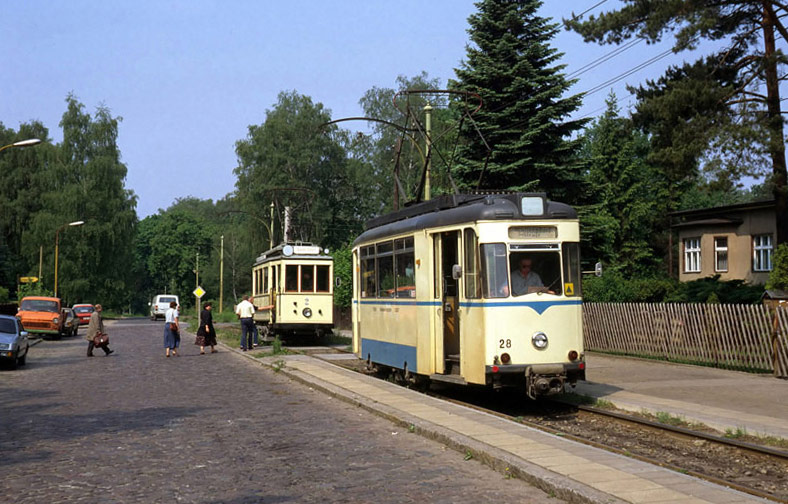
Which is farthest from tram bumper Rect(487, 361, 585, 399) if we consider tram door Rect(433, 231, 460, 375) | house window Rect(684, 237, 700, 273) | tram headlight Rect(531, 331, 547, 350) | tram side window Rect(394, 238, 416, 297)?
house window Rect(684, 237, 700, 273)

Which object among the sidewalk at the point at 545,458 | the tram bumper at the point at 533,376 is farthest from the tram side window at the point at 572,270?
the sidewalk at the point at 545,458

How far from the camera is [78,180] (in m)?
74.1

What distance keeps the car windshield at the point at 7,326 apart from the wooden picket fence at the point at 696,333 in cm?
1673

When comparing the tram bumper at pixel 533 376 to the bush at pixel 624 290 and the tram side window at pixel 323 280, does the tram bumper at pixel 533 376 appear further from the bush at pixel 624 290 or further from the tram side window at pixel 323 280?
the bush at pixel 624 290

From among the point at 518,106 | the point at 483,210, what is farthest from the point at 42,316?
the point at 483,210

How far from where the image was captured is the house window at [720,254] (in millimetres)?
41653

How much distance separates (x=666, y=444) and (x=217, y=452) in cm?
534

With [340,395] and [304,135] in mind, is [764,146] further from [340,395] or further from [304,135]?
[304,135]

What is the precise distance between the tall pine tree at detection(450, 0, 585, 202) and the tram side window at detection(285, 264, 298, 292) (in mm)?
8963

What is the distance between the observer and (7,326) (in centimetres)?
2391

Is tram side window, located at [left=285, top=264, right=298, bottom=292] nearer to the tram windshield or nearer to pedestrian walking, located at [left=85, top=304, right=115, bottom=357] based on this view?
pedestrian walking, located at [left=85, top=304, right=115, bottom=357]

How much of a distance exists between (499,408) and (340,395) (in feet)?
8.86

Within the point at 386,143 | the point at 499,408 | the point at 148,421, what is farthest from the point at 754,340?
Answer: the point at 386,143

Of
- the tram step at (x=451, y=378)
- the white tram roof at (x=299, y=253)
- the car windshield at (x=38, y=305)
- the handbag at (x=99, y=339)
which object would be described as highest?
the white tram roof at (x=299, y=253)
